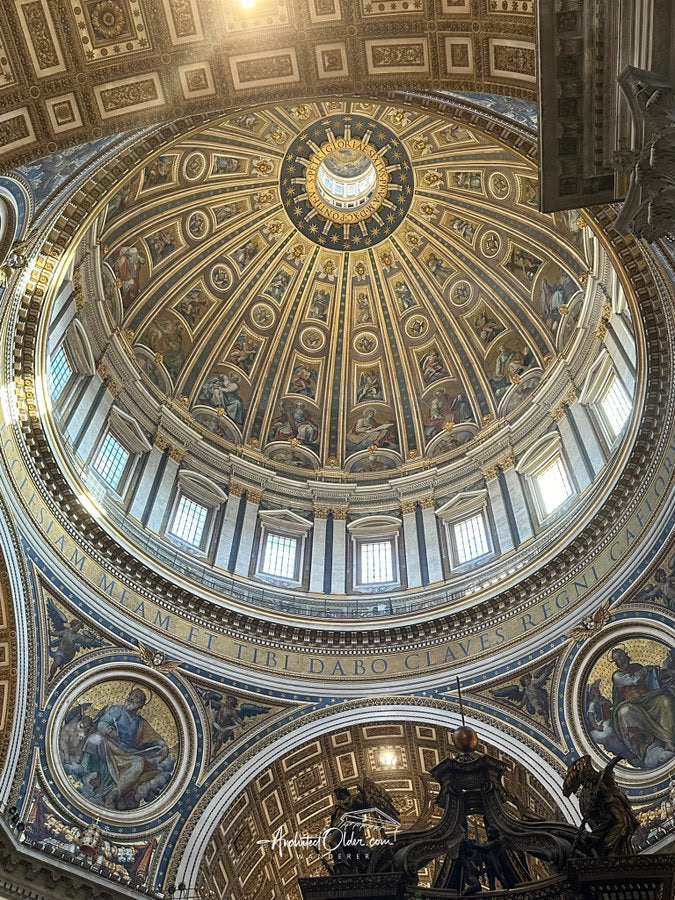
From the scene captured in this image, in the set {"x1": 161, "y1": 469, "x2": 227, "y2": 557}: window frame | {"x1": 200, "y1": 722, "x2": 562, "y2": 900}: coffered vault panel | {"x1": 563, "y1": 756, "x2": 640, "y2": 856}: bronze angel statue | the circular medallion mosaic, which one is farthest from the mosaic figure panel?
the circular medallion mosaic

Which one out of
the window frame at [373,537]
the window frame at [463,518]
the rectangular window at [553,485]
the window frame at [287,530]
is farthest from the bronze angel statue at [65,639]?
the rectangular window at [553,485]

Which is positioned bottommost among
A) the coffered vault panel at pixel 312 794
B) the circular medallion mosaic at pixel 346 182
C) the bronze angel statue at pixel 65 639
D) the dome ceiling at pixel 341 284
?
the coffered vault panel at pixel 312 794

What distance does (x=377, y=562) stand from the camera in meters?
27.4

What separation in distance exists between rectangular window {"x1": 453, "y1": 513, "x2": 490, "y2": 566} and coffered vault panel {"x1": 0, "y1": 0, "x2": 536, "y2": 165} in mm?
15011

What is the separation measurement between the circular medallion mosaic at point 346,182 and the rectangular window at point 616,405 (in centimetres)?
1290

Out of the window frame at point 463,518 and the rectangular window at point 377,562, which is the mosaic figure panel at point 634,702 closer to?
the window frame at point 463,518

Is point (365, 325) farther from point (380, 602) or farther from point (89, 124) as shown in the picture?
point (89, 124)

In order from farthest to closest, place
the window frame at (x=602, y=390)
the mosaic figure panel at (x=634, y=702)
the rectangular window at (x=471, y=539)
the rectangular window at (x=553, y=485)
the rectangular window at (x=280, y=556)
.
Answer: the rectangular window at (x=280, y=556) < the rectangular window at (x=471, y=539) < the rectangular window at (x=553, y=485) < the window frame at (x=602, y=390) < the mosaic figure panel at (x=634, y=702)

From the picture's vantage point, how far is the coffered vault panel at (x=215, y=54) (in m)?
12.9

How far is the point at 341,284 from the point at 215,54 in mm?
21278

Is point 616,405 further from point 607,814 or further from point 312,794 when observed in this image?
point 607,814

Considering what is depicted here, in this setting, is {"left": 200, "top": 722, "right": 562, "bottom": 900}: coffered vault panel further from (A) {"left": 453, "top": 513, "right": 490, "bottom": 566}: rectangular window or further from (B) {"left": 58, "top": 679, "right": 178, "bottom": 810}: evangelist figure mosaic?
(A) {"left": 453, "top": 513, "right": 490, "bottom": 566}: rectangular window

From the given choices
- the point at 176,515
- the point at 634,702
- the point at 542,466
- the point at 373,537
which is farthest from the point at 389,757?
the point at 542,466

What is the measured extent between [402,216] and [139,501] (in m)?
16.0
